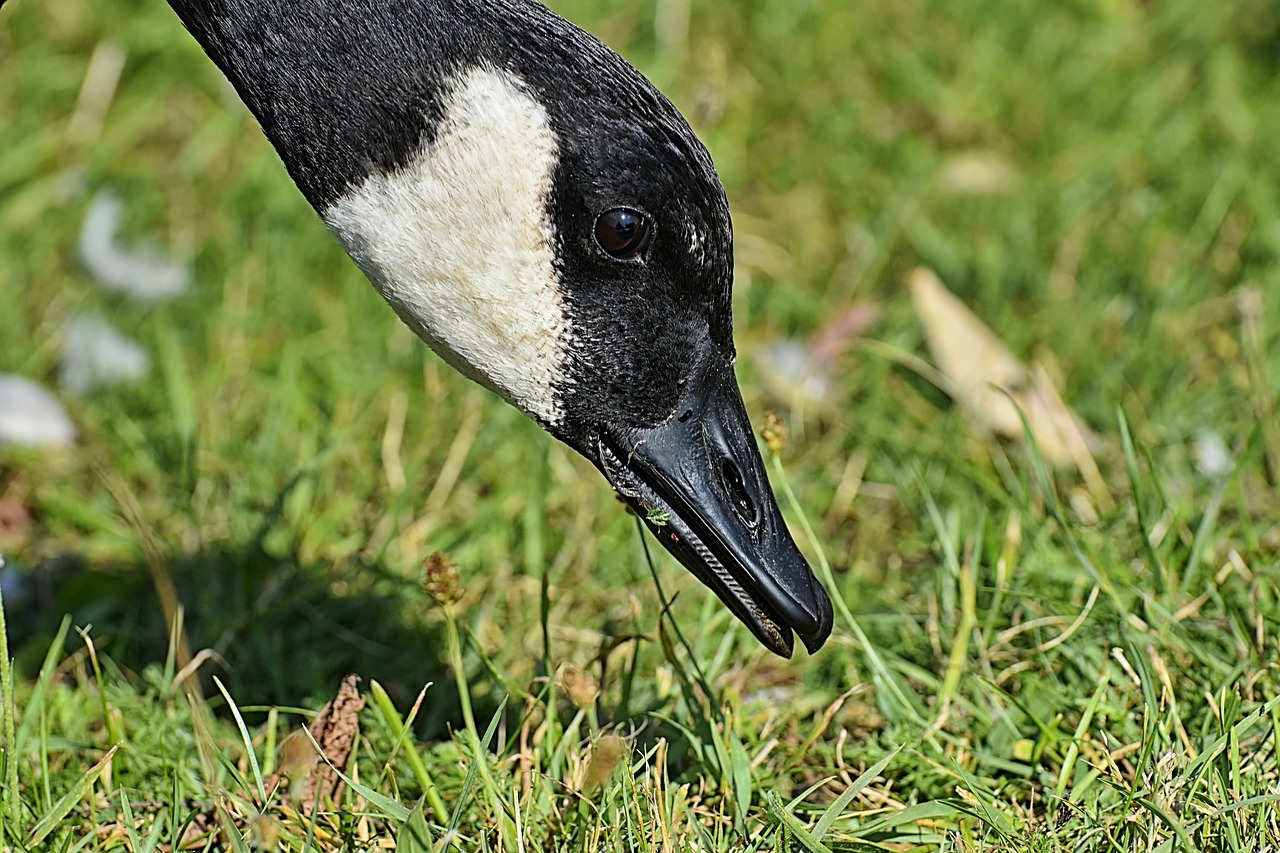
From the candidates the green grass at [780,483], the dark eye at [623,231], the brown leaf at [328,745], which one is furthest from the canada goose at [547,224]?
the brown leaf at [328,745]

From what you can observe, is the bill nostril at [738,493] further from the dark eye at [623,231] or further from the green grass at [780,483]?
the dark eye at [623,231]

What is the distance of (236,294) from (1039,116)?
2490mm

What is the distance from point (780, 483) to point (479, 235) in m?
0.93

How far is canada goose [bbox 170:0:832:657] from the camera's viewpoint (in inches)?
88.8

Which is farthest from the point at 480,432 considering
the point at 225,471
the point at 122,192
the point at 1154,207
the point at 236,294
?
the point at 1154,207

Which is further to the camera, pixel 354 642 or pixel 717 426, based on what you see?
pixel 354 642

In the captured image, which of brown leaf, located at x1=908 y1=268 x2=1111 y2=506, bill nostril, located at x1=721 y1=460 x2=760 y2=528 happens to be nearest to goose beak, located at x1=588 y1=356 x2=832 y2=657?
bill nostril, located at x1=721 y1=460 x2=760 y2=528

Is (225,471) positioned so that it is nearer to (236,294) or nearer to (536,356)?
(236,294)

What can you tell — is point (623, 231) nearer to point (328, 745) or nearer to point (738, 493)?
point (738, 493)

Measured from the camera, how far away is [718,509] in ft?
7.91

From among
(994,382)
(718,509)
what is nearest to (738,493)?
(718,509)

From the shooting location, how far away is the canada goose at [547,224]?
88.8 inches

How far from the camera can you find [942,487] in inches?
137

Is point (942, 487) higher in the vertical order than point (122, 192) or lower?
higher
